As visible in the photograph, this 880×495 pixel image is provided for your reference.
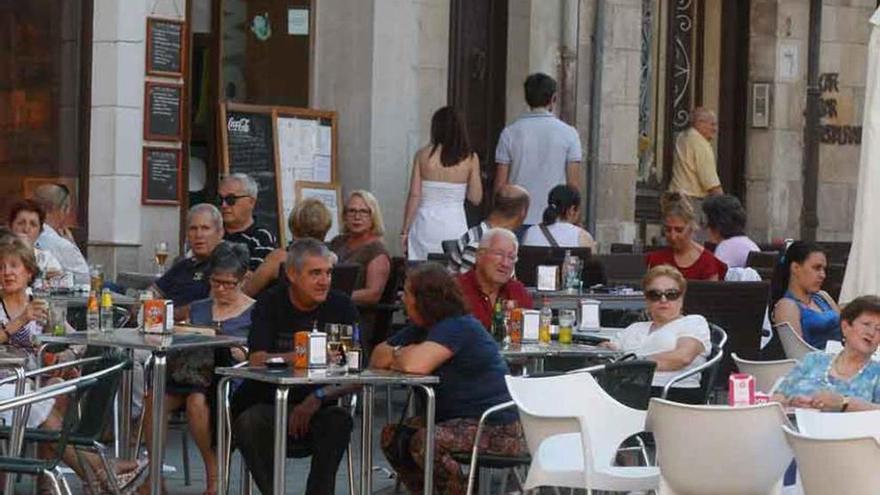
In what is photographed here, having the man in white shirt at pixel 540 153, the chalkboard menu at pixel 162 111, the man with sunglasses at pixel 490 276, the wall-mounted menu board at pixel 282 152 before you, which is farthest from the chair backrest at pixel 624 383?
the wall-mounted menu board at pixel 282 152

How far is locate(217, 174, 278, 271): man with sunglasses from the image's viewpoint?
48.4 feet

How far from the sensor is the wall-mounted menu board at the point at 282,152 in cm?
1742

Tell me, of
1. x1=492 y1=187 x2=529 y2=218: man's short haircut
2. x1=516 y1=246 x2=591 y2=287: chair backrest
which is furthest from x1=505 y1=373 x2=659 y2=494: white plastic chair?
x1=516 y1=246 x2=591 y2=287: chair backrest

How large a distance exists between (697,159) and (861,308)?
10.3m

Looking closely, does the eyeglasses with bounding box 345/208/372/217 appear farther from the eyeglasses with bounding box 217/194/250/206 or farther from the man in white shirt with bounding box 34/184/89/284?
the man in white shirt with bounding box 34/184/89/284

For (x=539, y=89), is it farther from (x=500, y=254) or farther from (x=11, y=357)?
(x=11, y=357)

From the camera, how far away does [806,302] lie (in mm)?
13609

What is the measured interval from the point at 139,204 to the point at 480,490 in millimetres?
6270

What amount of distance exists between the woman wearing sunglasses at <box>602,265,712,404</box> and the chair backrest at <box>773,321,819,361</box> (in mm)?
858

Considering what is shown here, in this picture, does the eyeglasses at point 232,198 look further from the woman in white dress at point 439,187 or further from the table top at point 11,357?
the table top at point 11,357

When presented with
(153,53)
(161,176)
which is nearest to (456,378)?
(161,176)

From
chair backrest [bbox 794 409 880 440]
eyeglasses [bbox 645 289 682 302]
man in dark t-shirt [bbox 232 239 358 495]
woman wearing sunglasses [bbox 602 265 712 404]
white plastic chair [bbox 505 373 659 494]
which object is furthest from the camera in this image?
eyeglasses [bbox 645 289 682 302]

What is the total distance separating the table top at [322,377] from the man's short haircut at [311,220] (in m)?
3.83

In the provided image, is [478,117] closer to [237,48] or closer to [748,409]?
[237,48]
